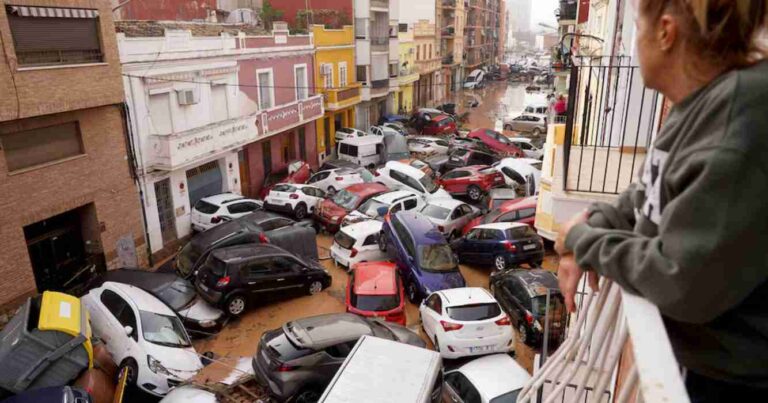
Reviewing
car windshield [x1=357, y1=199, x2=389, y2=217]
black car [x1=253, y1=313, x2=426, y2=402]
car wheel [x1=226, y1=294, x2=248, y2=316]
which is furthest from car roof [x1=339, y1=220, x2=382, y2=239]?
black car [x1=253, y1=313, x2=426, y2=402]

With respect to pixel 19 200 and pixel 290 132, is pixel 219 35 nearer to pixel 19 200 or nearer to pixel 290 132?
pixel 290 132

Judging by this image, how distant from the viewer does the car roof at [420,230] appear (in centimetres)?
1347

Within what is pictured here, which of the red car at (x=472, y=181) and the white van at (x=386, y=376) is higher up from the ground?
the white van at (x=386, y=376)

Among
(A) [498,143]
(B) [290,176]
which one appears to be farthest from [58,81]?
(A) [498,143]

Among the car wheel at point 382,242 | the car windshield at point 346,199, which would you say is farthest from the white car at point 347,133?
the car wheel at point 382,242

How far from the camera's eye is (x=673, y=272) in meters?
1.23

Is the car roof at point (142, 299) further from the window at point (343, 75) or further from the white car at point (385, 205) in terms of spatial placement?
the window at point (343, 75)

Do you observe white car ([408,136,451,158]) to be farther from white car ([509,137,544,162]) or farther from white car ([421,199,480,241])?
white car ([421,199,480,241])

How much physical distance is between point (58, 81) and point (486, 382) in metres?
11.6

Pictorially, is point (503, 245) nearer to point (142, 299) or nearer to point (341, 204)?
point (341, 204)

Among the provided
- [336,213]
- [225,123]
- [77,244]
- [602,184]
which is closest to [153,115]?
[225,123]

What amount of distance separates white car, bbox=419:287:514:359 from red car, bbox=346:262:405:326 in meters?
0.97

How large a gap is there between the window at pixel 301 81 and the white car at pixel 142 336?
55.2 ft

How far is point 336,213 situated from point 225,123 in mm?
5084
